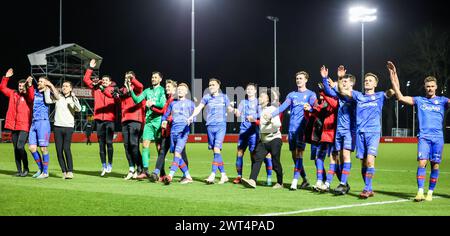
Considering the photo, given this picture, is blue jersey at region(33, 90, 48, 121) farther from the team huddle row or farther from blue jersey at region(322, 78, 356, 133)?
blue jersey at region(322, 78, 356, 133)

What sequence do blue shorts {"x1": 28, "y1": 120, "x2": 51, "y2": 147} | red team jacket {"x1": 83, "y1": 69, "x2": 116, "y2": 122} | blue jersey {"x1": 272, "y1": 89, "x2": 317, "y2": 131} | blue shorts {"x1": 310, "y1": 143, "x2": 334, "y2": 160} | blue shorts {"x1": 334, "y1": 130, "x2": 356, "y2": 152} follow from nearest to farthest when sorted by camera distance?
1. blue shorts {"x1": 334, "y1": 130, "x2": 356, "y2": 152}
2. blue shorts {"x1": 310, "y1": 143, "x2": 334, "y2": 160}
3. blue jersey {"x1": 272, "y1": 89, "x2": 317, "y2": 131}
4. blue shorts {"x1": 28, "y1": 120, "x2": 51, "y2": 147}
5. red team jacket {"x1": 83, "y1": 69, "x2": 116, "y2": 122}

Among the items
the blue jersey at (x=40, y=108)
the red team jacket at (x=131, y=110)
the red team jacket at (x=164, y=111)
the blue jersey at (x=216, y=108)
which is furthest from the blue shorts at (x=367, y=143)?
the blue jersey at (x=40, y=108)

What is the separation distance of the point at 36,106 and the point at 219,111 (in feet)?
14.4

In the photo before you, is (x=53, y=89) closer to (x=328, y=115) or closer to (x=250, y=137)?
(x=250, y=137)

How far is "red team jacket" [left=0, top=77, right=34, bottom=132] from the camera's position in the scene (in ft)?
46.9

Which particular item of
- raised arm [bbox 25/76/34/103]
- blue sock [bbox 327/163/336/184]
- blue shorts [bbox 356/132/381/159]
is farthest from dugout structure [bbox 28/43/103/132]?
blue shorts [bbox 356/132/381/159]

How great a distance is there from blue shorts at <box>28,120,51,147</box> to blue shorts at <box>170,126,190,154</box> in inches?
121

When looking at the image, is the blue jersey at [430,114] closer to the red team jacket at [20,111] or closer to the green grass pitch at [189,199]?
the green grass pitch at [189,199]

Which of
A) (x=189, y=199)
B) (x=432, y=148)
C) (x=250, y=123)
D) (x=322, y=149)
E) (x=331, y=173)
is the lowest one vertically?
(x=189, y=199)

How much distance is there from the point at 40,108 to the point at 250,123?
4.97 meters

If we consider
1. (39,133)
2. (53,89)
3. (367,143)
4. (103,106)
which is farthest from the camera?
(103,106)

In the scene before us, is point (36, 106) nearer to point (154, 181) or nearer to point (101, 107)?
point (101, 107)

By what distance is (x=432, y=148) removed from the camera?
10.3 metres

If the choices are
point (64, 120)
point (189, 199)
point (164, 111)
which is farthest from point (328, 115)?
point (64, 120)
